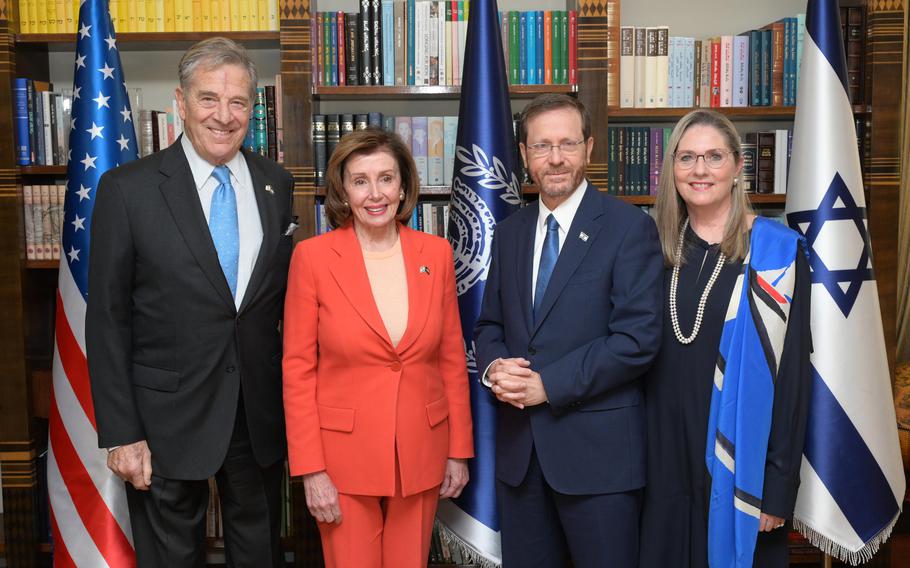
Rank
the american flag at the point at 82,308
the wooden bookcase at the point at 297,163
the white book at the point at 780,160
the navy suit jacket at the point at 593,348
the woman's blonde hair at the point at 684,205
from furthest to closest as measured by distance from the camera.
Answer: the white book at the point at 780,160 → the wooden bookcase at the point at 297,163 → the american flag at the point at 82,308 → the woman's blonde hair at the point at 684,205 → the navy suit jacket at the point at 593,348

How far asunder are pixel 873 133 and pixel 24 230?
338cm

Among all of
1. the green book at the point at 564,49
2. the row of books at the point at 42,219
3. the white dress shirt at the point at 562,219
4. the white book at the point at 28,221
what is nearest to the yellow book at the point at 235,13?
the row of books at the point at 42,219

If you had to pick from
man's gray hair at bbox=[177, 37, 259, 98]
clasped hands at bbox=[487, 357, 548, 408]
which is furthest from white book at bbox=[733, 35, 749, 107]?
man's gray hair at bbox=[177, 37, 259, 98]

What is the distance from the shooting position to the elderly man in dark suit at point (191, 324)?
1.90 metres

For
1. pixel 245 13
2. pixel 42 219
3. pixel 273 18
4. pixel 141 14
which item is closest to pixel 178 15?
pixel 141 14

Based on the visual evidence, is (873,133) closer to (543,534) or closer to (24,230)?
(543,534)

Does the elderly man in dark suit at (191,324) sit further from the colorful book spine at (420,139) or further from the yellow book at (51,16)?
the yellow book at (51,16)

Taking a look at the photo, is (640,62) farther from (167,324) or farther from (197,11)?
A: (167,324)

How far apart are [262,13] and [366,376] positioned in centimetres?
180

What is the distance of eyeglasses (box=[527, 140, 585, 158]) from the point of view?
6.50 ft

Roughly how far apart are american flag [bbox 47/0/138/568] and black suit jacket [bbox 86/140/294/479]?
0.78m

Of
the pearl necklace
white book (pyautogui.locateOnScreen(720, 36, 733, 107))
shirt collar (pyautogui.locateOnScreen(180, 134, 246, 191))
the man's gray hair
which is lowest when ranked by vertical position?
the pearl necklace

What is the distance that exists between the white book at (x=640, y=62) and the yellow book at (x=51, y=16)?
2328 mm

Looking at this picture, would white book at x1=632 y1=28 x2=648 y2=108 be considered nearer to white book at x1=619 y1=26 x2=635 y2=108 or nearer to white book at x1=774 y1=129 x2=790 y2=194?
white book at x1=619 y1=26 x2=635 y2=108
